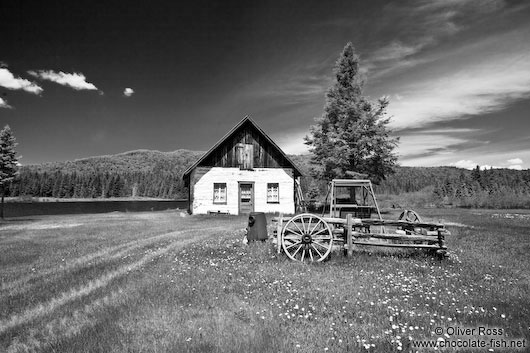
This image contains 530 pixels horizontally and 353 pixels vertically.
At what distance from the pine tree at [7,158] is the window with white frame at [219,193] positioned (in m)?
22.5

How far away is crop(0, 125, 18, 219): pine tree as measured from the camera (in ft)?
99.1

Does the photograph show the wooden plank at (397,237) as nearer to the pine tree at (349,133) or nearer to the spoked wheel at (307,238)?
the spoked wheel at (307,238)

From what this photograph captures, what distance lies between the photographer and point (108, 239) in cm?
1573

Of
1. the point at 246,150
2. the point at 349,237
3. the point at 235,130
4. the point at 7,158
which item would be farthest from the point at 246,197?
the point at 7,158

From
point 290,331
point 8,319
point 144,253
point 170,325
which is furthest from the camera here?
point 144,253

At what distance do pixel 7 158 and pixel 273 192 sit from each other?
1152 inches

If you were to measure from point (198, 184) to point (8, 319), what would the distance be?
21892 mm

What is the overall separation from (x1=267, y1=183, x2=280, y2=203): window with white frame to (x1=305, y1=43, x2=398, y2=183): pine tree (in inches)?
166

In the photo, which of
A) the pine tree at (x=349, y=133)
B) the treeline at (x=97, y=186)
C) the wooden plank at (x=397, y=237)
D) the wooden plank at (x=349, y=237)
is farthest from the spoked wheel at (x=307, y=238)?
the treeline at (x=97, y=186)

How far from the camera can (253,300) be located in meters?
6.34

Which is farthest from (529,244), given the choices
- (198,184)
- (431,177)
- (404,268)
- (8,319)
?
(431,177)

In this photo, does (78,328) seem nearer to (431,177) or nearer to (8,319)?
(8,319)

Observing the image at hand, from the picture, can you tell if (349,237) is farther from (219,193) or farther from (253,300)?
(219,193)

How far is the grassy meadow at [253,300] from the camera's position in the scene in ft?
15.5
